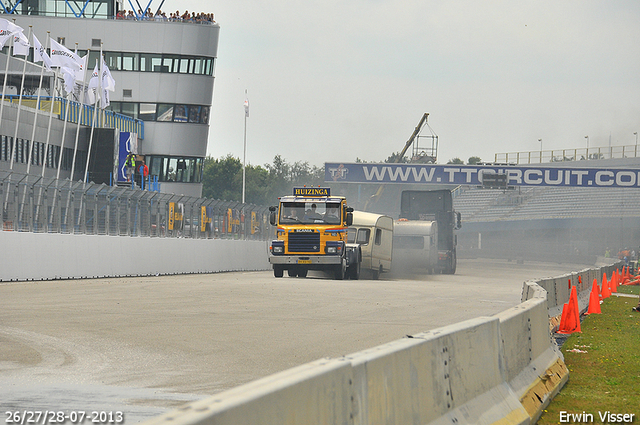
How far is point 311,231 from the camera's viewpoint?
95.8 ft

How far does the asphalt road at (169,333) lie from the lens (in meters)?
Result: 7.52

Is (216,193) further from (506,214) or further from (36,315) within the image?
(36,315)

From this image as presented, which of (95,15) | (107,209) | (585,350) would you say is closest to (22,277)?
(107,209)

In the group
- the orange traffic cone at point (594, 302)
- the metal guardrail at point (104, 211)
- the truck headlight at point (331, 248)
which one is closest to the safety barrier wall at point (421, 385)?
the orange traffic cone at point (594, 302)

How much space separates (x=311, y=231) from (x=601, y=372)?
65.4 ft

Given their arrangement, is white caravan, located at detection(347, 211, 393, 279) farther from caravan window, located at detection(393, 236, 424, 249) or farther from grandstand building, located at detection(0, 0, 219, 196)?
grandstand building, located at detection(0, 0, 219, 196)

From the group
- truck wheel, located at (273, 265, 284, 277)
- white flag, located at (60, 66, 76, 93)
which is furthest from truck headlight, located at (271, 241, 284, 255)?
white flag, located at (60, 66, 76, 93)

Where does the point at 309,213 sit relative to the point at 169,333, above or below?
above

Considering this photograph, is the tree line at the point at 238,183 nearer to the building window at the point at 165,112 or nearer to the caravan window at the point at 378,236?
the building window at the point at 165,112

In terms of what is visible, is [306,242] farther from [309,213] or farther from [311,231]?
[309,213]

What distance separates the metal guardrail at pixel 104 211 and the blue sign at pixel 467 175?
3460cm

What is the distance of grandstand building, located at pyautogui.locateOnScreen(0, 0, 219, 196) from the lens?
6062cm

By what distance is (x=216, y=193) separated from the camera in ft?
437

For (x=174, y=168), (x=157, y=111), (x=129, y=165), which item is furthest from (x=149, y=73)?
(x=129, y=165)
